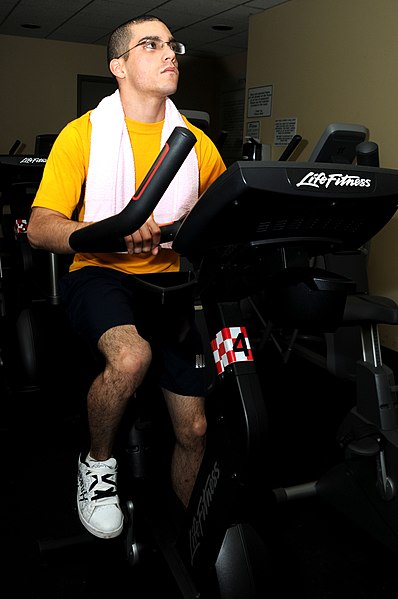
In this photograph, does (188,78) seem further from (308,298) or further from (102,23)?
(308,298)

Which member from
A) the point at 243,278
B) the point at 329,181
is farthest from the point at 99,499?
the point at 329,181

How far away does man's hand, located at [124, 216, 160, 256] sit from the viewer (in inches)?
38.9

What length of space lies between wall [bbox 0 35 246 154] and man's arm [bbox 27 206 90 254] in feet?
19.9

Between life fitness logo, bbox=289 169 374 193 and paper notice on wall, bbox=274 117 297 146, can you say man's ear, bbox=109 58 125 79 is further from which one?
paper notice on wall, bbox=274 117 297 146

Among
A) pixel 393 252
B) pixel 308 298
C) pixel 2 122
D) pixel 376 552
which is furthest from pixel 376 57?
pixel 2 122

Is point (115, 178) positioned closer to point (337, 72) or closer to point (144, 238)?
point (144, 238)

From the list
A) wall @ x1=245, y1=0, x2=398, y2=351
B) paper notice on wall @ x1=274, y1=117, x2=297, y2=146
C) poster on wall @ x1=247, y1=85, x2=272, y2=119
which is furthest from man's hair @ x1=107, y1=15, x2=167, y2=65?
poster on wall @ x1=247, y1=85, x2=272, y2=119

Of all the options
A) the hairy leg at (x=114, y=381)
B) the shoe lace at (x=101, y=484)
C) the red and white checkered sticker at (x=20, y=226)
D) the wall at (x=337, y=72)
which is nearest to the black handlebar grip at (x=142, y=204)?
the hairy leg at (x=114, y=381)

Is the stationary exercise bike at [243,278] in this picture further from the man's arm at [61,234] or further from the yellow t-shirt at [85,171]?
the yellow t-shirt at [85,171]

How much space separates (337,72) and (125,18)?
2548 mm

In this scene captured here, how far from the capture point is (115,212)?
5.18ft

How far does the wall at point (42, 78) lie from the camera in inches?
280

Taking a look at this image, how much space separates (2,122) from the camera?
714 centimetres

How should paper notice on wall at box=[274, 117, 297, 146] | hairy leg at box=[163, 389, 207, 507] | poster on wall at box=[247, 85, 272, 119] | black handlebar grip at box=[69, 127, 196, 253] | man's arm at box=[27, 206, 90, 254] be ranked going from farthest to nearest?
poster on wall at box=[247, 85, 272, 119] → paper notice on wall at box=[274, 117, 297, 146] → hairy leg at box=[163, 389, 207, 507] → man's arm at box=[27, 206, 90, 254] → black handlebar grip at box=[69, 127, 196, 253]
